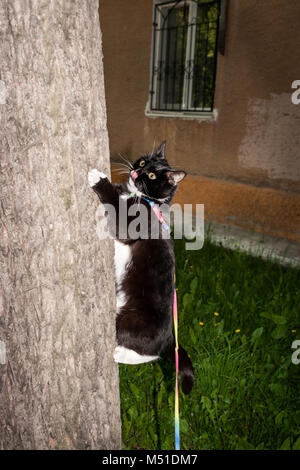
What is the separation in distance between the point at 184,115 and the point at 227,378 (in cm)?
470

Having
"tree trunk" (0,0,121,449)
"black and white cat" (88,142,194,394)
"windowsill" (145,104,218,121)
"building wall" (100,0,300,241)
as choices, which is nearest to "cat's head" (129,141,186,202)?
"black and white cat" (88,142,194,394)

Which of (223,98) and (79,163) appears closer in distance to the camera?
(79,163)

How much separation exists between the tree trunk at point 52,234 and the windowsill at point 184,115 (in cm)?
475

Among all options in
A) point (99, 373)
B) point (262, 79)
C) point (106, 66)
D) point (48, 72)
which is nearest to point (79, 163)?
point (48, 72)

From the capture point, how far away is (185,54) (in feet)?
20.1

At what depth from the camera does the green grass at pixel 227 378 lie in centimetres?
208

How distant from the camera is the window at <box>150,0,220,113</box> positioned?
19.4 ft

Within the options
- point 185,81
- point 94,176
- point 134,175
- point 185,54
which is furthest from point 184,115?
point 94,176

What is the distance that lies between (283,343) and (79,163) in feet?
7.05

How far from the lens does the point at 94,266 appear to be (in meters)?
1.46

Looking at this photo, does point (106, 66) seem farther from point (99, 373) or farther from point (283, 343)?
point (99, 373)

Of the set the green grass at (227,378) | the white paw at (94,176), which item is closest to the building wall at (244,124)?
the green grass at (227,378)

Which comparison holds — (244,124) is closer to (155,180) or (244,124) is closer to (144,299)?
(155,180)

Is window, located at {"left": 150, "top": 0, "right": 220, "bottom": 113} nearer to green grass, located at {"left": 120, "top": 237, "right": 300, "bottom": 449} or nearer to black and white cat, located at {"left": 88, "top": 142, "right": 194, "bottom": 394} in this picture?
green grass, located at {"left": 120, "top": 237, "right": 300, "bottom": 449}
